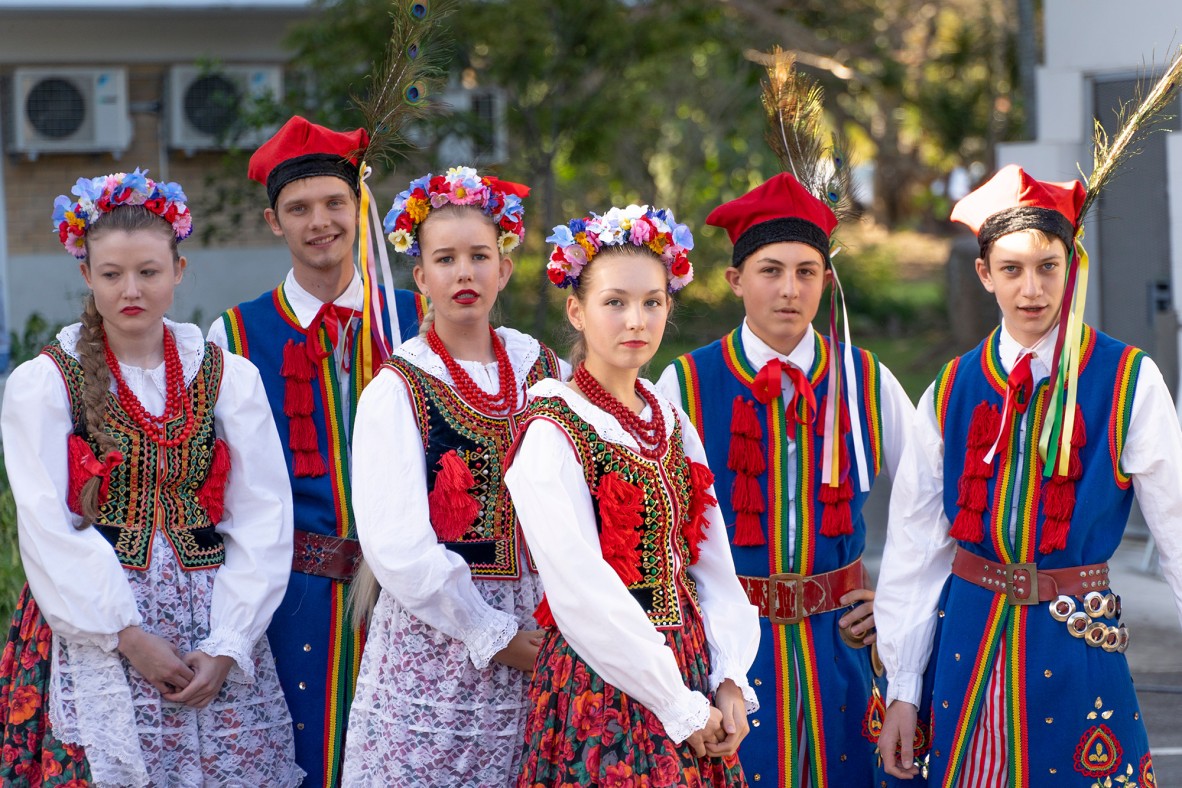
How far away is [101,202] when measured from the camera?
3.25m

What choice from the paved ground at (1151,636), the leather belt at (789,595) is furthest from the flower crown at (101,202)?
the paved ground at (1151,636)

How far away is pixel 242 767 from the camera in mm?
3283

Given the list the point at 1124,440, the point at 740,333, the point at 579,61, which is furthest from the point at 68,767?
the point at 579,61

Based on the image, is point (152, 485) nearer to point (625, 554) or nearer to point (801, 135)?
point (625, 554)

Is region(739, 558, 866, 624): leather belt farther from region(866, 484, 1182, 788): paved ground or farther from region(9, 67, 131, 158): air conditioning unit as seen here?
region(9, 67, 131, 158): air conditioning unit

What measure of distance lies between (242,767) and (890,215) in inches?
885

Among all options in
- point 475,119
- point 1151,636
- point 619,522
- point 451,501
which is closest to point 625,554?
point 619,522

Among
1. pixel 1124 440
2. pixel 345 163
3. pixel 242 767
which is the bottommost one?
pixel 242 767

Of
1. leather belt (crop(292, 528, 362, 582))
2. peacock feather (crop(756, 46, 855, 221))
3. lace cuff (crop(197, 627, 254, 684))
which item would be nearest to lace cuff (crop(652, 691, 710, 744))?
lace cuff (crop(197, 627, 254, 684))

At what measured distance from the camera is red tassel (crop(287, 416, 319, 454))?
3.60 metres

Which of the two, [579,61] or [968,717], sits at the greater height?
[579,61]

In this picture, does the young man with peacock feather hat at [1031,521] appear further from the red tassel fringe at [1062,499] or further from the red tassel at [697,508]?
the red tassel at [697,508]

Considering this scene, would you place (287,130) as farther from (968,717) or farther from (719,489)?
(968,717)

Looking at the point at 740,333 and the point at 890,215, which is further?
the point at 890,215
